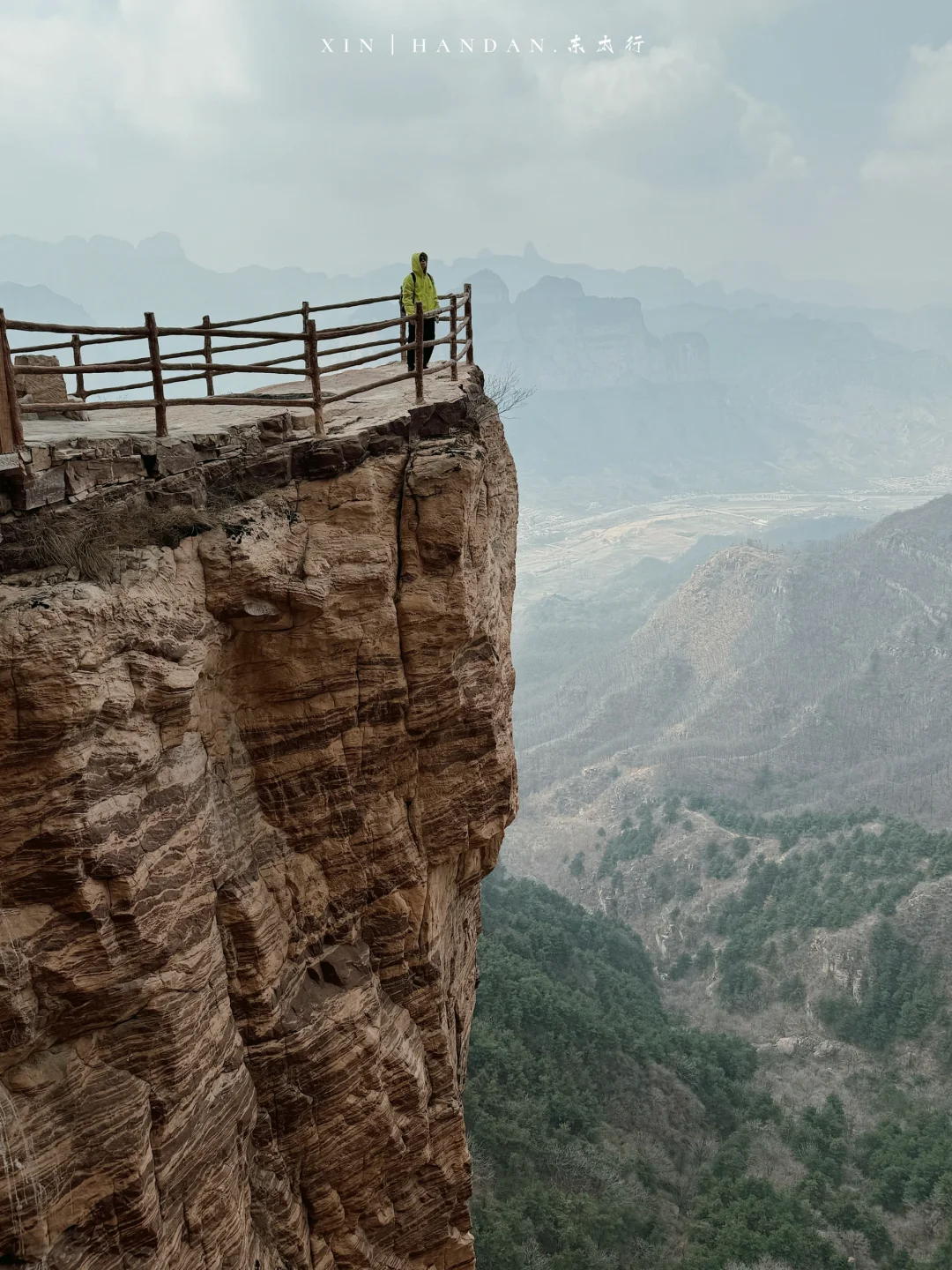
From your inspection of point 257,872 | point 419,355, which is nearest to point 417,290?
point 419,355

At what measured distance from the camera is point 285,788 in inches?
403

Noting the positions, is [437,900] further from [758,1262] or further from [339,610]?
[758,1262]

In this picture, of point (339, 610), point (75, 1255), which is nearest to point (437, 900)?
point (339, 610)

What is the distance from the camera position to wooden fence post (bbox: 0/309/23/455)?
7.76m

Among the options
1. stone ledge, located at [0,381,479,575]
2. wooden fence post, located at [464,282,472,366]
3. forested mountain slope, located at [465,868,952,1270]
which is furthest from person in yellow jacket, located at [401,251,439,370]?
forested mountain slope, located at [465,868,952,1270]

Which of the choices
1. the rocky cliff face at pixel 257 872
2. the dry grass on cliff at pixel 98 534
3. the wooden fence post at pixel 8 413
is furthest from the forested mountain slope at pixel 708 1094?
the wooden fence post at pixel 8 413

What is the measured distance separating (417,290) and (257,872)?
29.2 feet

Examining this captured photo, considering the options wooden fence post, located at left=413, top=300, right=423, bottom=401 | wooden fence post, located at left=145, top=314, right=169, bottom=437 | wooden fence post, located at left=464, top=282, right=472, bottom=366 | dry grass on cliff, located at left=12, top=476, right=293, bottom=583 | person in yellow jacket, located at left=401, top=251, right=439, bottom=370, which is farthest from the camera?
wooden fence post, located at left=464, top=282, right=472, bottom=366

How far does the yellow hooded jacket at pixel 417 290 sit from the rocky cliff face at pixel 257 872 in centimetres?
249

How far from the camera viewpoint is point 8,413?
→ 783 cm

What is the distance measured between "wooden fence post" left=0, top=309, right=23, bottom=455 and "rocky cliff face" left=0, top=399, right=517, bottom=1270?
124cm

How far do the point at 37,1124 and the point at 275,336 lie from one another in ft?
25.3

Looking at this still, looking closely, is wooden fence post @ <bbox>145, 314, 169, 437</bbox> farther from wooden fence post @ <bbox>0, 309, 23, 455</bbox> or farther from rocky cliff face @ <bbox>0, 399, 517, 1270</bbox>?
wooden fence post @ <bbox>0, 309, 23, 455</bbox>

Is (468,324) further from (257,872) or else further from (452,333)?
(257,872)
